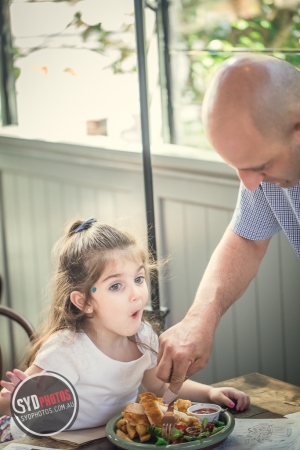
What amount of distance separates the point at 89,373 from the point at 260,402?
0.38 metres

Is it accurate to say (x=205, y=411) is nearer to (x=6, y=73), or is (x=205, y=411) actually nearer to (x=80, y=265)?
(x=80, y=265)

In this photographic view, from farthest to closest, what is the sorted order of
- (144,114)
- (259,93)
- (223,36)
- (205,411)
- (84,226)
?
(223,36) → (144,114) → (84,226) → (205,411) → (259,93)

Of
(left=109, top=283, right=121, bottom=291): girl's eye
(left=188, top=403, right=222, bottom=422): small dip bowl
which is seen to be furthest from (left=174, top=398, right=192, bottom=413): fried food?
(left=109, top=283, right=121, bottom=291): girl's eye

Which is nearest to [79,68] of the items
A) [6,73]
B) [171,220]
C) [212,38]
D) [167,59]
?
[167,59]

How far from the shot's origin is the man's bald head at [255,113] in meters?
1.28

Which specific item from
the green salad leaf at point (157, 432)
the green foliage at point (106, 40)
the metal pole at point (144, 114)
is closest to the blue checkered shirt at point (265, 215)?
the metal pole at point (144, 114)

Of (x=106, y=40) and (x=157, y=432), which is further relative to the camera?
(x=106, y=40)

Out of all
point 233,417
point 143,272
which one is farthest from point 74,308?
point 233,417

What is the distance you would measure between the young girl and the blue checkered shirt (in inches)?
10.4

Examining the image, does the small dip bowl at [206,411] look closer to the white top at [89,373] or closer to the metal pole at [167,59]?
the white top at [89,373]

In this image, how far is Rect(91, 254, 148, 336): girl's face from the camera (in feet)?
5.00

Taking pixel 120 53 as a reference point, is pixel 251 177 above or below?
below

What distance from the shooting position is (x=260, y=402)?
4.92ft

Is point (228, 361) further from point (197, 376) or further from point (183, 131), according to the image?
point (183, 131)
